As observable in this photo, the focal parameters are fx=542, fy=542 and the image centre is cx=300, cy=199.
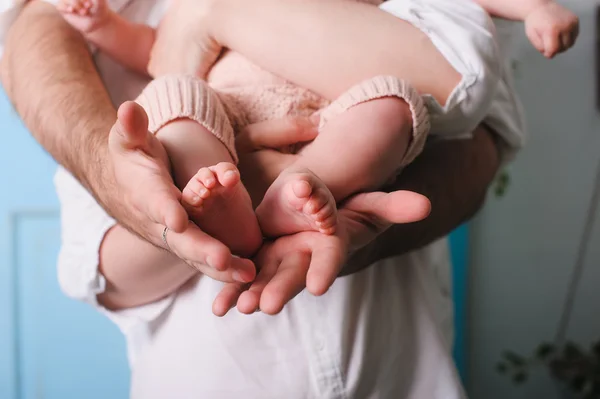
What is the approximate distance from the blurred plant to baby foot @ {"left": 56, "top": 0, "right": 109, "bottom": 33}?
49.9 inches

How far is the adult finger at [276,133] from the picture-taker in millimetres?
484

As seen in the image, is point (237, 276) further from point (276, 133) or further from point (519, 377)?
point (519, 377)

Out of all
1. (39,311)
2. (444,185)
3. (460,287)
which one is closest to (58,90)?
(444,185)

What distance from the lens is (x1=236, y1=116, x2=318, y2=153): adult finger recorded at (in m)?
0.48

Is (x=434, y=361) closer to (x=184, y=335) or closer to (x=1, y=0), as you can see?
(x=184, y=335)

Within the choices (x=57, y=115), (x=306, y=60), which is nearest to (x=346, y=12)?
(x=306, y=60)

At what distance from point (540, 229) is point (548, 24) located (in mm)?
1120

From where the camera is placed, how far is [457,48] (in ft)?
1.76

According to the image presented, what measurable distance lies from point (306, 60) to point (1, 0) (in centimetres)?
45

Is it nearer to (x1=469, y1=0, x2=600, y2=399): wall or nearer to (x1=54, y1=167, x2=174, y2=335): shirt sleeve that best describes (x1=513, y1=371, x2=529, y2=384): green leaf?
(x1=469, y1=0, x2=600, y2=399): wall

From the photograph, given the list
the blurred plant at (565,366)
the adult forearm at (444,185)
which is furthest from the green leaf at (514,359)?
the adult forearm at (444,185)

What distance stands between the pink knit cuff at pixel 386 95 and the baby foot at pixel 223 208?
0.44 feet

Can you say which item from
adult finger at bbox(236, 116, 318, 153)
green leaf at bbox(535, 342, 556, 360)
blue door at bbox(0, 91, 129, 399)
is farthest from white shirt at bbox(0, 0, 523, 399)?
green leaf at bbox(535, 342, 556, 360)

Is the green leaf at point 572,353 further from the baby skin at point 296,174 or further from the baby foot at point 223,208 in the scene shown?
the baby foot at point 223,208
